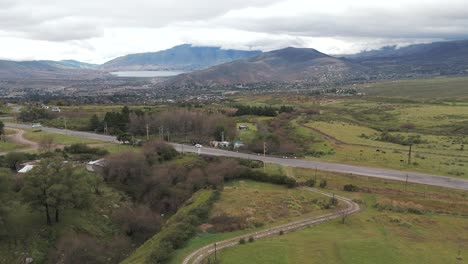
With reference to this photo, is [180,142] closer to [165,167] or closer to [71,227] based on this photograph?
[165,167]

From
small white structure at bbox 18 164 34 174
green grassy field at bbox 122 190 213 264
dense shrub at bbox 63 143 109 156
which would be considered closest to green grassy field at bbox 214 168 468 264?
green grassy field at bbox 122 190 213 264

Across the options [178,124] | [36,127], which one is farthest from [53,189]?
[36,127]

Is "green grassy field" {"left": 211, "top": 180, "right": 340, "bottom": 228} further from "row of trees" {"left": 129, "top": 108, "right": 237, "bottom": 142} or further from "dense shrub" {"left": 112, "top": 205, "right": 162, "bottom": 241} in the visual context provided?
"row of trees" {"left": 129, "top": 108, "right": 237, "bottom": 142}

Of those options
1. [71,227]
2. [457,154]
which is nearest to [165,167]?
[71,227]

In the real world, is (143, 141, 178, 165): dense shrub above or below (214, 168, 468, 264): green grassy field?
above

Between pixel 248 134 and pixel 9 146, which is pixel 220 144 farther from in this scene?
pixel 9 146

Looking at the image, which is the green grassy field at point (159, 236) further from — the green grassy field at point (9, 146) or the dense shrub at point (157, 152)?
the green grassy field at point (9, 146)
